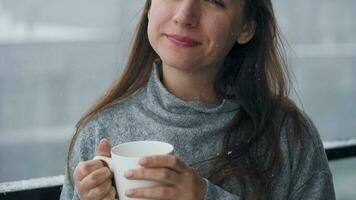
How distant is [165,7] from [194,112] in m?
0.21

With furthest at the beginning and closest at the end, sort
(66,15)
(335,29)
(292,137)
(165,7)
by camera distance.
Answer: (335,29)
(66,15)
(292,137)
(165,7)

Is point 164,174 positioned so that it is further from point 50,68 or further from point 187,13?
point 50,68

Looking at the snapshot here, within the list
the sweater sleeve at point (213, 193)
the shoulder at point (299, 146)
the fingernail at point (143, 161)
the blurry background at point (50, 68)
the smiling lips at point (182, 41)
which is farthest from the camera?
the blurry background at point (50, 68)

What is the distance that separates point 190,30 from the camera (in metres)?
0.85

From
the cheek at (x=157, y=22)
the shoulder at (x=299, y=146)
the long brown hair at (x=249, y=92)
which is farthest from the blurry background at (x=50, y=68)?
the shoulder at (x=299, y=146)

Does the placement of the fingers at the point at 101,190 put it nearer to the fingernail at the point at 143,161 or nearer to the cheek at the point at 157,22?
the fingernail at the point at 143,161

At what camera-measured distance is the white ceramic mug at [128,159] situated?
616mm

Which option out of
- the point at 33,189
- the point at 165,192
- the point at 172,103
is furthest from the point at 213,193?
the point at 33,189

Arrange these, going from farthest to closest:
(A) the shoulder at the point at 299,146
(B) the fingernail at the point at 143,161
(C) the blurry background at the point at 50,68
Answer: (C) the blurry background at the point at 50,68, (A) the shoulder at the point at 299,146, (B) the fingernail at the point at 143,161

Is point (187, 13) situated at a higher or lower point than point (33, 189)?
higher

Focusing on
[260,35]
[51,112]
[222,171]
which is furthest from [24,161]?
[260,35]

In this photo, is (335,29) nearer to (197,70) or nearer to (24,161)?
(197,70)

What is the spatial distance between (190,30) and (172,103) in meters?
0.17

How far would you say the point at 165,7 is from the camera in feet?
2.88
